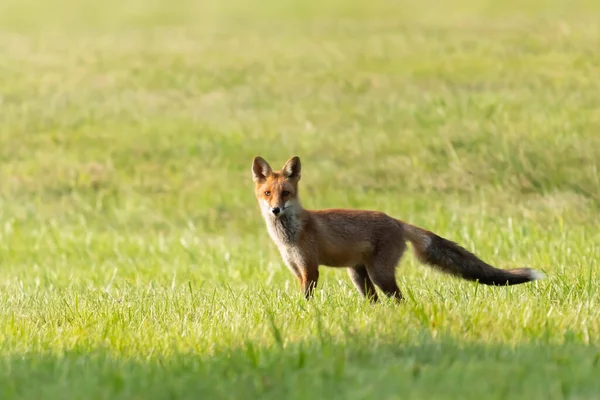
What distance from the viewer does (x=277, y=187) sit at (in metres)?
8.09

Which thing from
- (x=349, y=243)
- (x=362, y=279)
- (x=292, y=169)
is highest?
(x=292, y=169)

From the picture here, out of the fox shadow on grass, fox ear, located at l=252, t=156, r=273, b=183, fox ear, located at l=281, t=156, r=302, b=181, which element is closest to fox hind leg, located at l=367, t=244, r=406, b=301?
fox ear, located at l=281, t=156, r=302, b=181

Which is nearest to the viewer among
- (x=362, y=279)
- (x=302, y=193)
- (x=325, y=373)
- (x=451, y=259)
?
(x=325, y=373)

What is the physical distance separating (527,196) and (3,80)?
13.4 metres

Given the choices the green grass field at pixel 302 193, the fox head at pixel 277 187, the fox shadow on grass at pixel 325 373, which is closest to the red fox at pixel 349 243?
the fox head at pixel 277 187

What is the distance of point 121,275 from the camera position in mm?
10898

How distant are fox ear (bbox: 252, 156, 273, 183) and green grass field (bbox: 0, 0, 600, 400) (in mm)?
981

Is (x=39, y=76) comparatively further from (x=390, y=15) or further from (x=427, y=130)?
(x=390, y=15)

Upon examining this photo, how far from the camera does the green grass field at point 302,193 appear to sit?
5.54 metres

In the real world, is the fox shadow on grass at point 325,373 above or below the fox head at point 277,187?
below

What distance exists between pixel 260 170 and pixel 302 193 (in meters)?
6.56

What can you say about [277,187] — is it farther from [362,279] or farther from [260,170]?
[362,279]

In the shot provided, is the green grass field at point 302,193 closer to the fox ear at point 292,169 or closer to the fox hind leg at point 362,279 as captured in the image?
the fox hind leg at point 362,279

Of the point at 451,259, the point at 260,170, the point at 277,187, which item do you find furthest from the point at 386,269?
the point at 260,170
